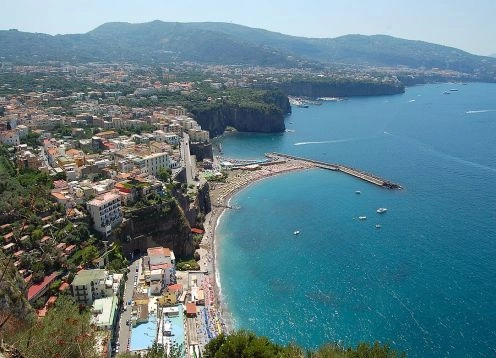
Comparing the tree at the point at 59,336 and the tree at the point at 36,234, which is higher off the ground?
the tree at the point at 59,336

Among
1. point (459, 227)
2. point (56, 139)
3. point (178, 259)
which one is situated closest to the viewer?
point (178, 259)

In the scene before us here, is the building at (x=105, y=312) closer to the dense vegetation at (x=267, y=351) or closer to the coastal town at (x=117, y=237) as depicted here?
the coastal town at (x=117, y=237)

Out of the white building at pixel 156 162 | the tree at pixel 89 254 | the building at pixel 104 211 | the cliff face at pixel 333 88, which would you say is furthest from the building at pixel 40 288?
the cliff face at pixel 333 88

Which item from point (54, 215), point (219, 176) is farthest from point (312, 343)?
point (219, 176)

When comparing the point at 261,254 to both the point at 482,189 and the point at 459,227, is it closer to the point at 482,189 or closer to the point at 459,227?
the point at 459,227

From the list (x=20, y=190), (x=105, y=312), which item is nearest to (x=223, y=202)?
(x=20, y=190)

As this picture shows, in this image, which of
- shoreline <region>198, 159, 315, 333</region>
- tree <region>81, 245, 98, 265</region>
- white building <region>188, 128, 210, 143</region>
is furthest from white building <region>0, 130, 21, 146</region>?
white building <region>188, 128, 210, 143</region>

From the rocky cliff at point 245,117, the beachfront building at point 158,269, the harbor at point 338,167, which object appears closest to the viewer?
the beachfront building at point 158,269
